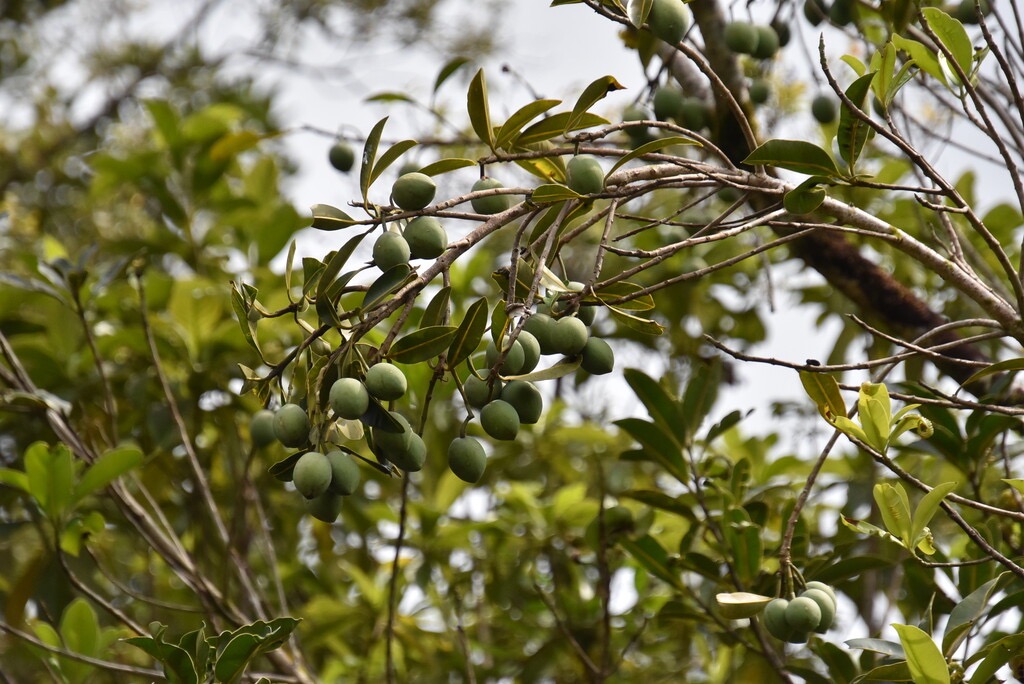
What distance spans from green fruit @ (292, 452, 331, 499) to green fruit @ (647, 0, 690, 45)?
0.53 meters

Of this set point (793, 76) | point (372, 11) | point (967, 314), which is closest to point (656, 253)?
point (967, 314)

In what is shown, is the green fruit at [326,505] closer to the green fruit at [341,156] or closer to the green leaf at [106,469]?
the green leaf at [106,469]

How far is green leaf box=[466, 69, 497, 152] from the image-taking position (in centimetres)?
98

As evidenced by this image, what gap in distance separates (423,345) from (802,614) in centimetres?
43

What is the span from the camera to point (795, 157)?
966mm

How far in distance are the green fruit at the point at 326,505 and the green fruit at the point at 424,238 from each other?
0.23 metres

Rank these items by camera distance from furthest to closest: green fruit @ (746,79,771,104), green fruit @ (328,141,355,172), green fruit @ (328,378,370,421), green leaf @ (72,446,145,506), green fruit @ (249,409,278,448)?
green fruit @ (746,79,771,104), green fruit @ (328,141,355,172), green leaf @ (72,446,145,506), green fruit @ (249,409,278,448), green fruit @ (328,378,370,421)

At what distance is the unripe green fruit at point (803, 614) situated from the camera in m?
0.95

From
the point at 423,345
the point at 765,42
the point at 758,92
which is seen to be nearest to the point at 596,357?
the point at 423,345

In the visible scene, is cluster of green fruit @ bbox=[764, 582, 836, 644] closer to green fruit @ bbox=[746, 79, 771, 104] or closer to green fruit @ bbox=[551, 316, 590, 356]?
green fruit @ bbox=[551, 316, 590, 356]

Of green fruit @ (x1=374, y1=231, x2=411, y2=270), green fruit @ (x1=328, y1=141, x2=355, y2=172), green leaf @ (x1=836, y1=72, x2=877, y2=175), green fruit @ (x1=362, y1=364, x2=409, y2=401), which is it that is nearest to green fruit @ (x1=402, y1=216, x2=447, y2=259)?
green fruit @ (x1=374, y1=231, x2=411, y2=270)

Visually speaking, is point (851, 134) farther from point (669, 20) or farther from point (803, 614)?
point (803, 614)

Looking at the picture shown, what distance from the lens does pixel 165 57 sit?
5074mm

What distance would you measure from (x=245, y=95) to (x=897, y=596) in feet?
11.5
